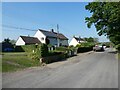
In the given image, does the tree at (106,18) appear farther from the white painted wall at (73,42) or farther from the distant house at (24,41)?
the white painted wall at (73,42)

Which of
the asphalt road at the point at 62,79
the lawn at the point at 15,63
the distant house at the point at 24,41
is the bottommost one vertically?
the asphalt road at the point at 62,79

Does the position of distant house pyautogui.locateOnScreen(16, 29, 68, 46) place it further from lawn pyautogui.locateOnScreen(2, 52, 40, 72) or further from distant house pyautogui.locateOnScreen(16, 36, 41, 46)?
lawn pyautogui.locateOnScreen(2, 52, 40, 72)

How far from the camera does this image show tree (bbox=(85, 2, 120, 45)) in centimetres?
4109

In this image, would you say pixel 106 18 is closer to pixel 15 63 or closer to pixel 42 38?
→ pixel 15 63

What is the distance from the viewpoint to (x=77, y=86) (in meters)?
12.2

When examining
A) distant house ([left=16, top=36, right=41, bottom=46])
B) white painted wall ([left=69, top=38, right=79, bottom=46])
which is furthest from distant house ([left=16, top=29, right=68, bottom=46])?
white painted wall ([left=69, top=38, right=79, bottom=46])

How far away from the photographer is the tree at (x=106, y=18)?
135 feet

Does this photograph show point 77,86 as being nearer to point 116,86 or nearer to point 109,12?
point 116,86

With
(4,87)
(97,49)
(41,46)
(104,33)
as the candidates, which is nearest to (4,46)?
(97,49)

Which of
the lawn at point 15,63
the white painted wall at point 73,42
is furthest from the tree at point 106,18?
the white painted wall at point 73,42

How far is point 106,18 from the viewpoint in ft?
148

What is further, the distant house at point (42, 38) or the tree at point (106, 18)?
the distant house at point (42, 38)

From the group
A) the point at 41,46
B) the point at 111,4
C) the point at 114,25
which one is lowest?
the point at 41,46

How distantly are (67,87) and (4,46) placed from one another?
56.8 m
